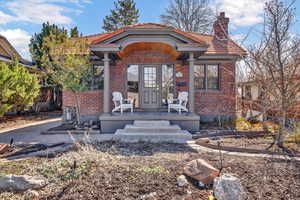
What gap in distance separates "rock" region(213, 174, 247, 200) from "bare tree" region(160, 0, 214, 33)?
68.5 ft

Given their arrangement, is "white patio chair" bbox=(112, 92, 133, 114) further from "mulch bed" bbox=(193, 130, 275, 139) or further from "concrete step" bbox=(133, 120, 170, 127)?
"mulch bed" bbox=(193, 130, 275, 139)

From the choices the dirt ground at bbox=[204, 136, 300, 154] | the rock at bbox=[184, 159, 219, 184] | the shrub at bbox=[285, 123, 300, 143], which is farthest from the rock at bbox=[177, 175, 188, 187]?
the shrub at bbox=[285, 123, 300, 143]

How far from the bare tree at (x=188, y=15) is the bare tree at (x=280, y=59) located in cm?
1628

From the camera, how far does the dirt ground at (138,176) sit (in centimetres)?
300

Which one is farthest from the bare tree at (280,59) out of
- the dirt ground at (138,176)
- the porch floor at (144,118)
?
the porch floor at (144,118)

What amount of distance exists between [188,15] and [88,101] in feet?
56.7

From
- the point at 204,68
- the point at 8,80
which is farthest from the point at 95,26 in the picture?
the point at 204,68

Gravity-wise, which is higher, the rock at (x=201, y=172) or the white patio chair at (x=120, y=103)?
the white patio chair at (x=120, y=103)

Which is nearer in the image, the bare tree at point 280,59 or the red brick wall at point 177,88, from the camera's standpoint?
the bare tree at point 280,59

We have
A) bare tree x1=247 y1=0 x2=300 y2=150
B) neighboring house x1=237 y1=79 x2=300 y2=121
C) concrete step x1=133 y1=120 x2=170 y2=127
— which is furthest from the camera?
concrete step x1=133 y1=120 x2=170 y2=127

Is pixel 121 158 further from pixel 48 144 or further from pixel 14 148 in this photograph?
pixel 14 148

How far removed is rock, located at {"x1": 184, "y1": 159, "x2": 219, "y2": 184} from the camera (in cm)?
326

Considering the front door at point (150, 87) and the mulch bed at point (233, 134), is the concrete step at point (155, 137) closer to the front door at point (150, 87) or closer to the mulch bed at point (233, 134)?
the mulch bed at point (233, 134)

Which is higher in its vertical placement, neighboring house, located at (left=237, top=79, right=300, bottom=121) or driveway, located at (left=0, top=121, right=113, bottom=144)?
neighboring house, located at (left=237, top=79, right=300, bottom=121)
